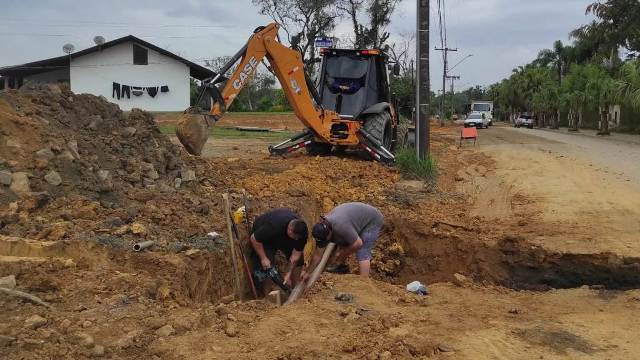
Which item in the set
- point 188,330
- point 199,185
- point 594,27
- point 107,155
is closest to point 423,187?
point 199,185

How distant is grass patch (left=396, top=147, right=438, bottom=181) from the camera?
12828 mm

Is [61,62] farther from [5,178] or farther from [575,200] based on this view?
[575,200]

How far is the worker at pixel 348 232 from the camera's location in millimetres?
7032

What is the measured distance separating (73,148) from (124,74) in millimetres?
30011

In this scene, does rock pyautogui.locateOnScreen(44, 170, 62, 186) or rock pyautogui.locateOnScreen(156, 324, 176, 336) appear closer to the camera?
rock pyautogui.locateOnScreen(156, 324, 176, 336)

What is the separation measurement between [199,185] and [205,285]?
3.17 m

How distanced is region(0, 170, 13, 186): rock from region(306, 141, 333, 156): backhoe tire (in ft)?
29.3

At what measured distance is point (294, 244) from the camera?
286 inches

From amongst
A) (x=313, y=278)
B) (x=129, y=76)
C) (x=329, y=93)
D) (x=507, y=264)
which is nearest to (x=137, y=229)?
(x=313, y=278)

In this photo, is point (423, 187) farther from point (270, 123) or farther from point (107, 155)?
point (270, 123)

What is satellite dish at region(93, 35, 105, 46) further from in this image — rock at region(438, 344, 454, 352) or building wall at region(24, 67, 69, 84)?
rock at region(438, 344, 454, 352)

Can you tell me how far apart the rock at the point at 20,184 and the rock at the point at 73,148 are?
879 millimetres

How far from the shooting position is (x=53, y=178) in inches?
281

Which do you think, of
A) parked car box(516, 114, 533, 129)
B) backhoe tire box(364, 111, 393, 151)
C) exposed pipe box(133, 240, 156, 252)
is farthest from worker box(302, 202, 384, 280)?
parked car box(516, 114, 533, 129)
